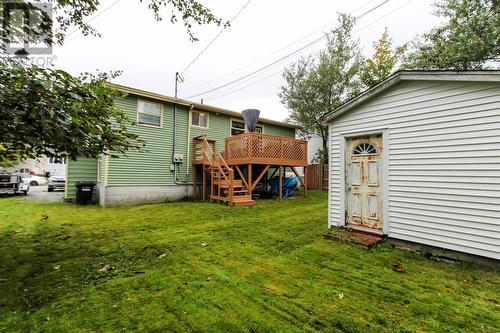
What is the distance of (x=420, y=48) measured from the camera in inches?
552

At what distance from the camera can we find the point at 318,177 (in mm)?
16031

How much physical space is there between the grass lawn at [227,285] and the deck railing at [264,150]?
4899mm

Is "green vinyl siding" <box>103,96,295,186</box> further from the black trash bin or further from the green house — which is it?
the black trash bin

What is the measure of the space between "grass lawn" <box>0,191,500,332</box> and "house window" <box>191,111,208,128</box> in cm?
733

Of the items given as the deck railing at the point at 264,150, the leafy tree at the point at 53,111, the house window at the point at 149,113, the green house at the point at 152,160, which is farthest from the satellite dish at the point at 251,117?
the leafy tree at the point at 53,111

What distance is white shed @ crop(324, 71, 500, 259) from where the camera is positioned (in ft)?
12.1

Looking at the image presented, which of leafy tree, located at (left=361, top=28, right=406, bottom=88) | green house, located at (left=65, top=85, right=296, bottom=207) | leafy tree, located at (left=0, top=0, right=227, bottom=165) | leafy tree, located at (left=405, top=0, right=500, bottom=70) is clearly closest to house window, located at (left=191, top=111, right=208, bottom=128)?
green house, located at (left=65, top=85, right=296, bottom=207)

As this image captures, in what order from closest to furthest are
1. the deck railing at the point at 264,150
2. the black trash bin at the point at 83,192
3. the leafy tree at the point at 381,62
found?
the black trash bin at the point at 83,192 → the deck railing at the point at 264,150 → the leafy tree at the point at 381,62

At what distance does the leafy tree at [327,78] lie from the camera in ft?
56.6

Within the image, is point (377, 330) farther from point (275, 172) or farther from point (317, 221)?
point (275, 172)

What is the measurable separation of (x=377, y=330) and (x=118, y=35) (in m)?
8.85

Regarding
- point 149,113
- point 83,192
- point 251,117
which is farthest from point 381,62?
point 83,192

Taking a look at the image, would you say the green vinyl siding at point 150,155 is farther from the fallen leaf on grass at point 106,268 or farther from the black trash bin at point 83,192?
the fallen leaf on grass at point 106,268

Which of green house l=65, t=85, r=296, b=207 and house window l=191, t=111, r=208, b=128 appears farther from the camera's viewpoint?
house window l=191, t=111, r=208, b=128
